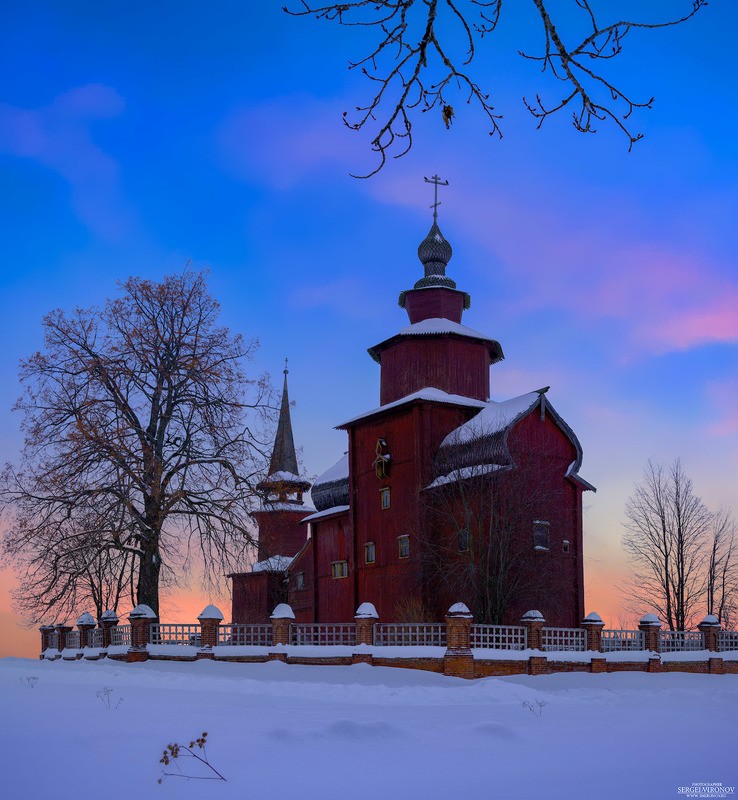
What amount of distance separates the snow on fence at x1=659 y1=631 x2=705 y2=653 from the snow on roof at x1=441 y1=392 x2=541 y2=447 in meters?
8.58

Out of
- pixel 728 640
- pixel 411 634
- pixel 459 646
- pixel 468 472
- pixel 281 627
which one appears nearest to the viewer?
pixel 459 646

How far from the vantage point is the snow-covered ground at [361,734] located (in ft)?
42.6

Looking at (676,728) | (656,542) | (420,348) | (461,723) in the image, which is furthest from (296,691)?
(656,542)

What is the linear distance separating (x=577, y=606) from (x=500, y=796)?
21.0 m

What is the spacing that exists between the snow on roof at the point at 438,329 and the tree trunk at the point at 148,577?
1377 cm

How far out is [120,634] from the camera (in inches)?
1153

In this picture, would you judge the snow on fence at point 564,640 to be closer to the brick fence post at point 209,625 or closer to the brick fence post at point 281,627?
the brick fence post at point 281,627

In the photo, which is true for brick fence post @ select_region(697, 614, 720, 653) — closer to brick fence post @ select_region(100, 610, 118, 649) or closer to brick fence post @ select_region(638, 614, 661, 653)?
brick fence post @ select_region(638, 614, 661, 653)

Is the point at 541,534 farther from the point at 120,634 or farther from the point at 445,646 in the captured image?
the point at 120,634

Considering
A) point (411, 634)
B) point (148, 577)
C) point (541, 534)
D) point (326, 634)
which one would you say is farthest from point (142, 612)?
point (541, 534)

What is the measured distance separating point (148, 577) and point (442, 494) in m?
10.0

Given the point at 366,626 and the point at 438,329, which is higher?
the point at 438,329

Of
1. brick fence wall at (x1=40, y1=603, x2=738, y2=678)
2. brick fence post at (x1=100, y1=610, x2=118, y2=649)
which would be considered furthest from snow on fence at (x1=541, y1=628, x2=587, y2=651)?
brick fence post at (x1=100, y1=610, x2=118, y2=649)

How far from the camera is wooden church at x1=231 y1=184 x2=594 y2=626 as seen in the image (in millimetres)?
30422
